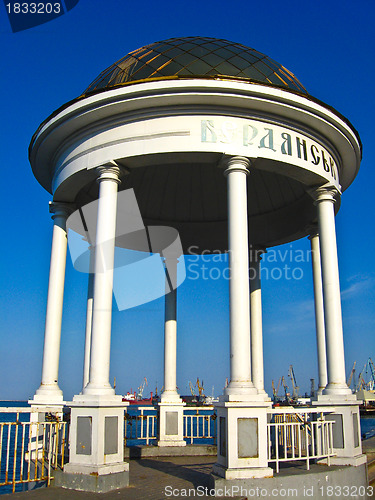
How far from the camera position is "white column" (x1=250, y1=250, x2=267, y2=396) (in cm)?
1933

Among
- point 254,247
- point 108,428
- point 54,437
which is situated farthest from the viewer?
point 254,247

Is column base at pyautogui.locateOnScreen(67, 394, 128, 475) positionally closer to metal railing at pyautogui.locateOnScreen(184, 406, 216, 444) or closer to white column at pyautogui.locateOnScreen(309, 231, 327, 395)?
metal railing at pyautogui.locateOnScreen(184, 406, 216, 444)

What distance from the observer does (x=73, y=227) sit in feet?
58.8

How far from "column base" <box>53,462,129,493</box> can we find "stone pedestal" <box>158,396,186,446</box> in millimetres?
6600

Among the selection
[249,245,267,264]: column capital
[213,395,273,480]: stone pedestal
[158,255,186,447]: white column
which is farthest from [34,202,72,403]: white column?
[249,245,267,264]: column capital

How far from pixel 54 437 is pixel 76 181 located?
7.34 metres

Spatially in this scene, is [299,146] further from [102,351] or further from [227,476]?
[227,476]

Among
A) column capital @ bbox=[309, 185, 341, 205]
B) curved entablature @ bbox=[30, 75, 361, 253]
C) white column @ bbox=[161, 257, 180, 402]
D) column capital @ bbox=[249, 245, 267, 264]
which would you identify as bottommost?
white column @ bbox=[161, 257, 180, 402]

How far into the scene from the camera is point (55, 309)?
48.3 feet

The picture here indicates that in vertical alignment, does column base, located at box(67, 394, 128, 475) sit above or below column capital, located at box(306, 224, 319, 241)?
below

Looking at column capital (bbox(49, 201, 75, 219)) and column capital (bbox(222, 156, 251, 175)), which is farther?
column capital (bbox(49, 201, 75, 219))

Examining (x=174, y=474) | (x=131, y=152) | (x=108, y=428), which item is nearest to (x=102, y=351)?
(x=108, y=428)

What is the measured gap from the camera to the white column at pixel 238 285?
11.0 metres

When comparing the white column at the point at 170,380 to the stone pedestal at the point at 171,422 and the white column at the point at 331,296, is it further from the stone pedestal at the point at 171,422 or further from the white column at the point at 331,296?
the white column at the point at 331,296
